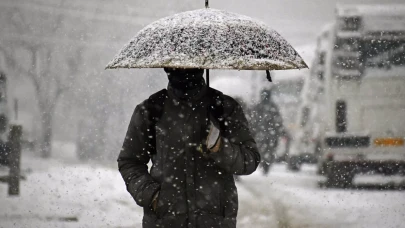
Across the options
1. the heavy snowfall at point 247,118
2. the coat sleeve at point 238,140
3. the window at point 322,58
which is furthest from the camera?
the window at point 322,58

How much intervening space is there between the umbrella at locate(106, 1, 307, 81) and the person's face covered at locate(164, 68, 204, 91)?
0.71 feet

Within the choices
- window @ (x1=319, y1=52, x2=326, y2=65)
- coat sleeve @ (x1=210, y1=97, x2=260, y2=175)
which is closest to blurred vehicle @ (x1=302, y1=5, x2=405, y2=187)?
window @ (x1=319, y1=52, x2=326, y2=65)

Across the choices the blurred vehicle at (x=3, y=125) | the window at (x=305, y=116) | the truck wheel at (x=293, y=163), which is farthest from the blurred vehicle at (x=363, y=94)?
the blurred vehicle at (x=3, y=125)

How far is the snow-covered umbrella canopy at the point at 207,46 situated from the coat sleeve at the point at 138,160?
1.15 ft

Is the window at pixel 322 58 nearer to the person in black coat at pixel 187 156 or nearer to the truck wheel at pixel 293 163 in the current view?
the truck wheel at pixel 293 163

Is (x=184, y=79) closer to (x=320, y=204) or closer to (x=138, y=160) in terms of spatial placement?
(x=138, y=160)

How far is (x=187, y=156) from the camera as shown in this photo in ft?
11.8

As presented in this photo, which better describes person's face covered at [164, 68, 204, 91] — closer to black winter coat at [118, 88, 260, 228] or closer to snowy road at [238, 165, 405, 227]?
black winter coat at [118, 88, 260, 228]

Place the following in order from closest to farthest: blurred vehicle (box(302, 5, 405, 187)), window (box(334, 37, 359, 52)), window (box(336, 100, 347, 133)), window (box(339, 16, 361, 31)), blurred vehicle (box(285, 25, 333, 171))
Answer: blurred vehicle (box(302, 5, 405, 187)) → window (box(339, 16, 361, 31)) → window (box(334, 37, 359, 52)) → window (box(336, 100, 347, 133)) → blurred vehicle (box(285, 25, 333, 171))

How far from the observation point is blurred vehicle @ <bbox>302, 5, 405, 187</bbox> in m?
11.1

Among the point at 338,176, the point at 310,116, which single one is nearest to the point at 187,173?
the point at 338,176

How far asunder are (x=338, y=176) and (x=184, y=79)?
8632mm

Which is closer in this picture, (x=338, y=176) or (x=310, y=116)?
(x=338, y=176)

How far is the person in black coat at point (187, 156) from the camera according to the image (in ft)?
11.8
